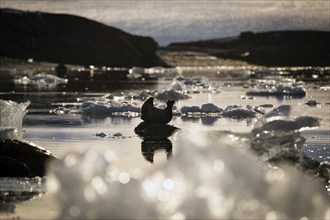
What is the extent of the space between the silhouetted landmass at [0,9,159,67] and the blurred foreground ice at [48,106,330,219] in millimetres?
93423

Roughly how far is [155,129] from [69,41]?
3921 inches

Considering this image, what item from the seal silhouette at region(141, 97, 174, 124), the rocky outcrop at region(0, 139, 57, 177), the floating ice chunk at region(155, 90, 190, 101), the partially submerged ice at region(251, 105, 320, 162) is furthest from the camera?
the floating ice chunk at region(155, 90, 190, 101)

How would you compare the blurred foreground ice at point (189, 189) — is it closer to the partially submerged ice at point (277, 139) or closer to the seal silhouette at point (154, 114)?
the partially submerged ice at point (277, 139)

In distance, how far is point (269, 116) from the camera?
42.3ft

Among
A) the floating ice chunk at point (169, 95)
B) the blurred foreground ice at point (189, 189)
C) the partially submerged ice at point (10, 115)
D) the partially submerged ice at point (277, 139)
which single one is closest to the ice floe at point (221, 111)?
the floating ice chunk at point (169, 95)

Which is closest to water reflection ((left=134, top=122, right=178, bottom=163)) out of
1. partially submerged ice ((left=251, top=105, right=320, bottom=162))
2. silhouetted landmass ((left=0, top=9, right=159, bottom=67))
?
partially submerged ice ((left=251, top=105, right=320, bottom=162))

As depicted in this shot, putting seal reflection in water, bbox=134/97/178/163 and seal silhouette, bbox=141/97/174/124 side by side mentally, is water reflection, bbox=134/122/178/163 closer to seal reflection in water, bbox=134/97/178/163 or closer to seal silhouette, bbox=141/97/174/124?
seal reflection in water, bbox=134/97/178/163

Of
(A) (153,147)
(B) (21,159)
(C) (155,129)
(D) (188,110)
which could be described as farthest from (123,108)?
(B) (21,159)

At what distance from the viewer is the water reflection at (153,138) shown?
16.4 meters

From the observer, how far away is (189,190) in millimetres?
8023

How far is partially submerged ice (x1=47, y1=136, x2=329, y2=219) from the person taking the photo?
26.2 feet

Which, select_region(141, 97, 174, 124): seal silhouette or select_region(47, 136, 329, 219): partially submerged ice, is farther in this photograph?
select_region(141, 97, 174, 124): seal silhouette

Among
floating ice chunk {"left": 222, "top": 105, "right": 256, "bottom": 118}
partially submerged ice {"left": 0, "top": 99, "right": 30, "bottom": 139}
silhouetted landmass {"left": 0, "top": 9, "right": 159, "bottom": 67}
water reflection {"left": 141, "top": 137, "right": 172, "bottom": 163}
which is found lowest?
water reflection {"left": 141, "top": 137, "right": 172, "bottom": 163}

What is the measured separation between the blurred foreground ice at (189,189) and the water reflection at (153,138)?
6.48 meters
